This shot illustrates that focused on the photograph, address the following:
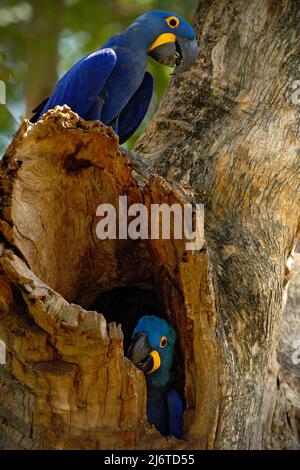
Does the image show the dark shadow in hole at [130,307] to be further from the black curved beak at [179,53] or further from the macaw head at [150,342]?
the black curved beak at [179,53]

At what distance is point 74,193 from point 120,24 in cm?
414

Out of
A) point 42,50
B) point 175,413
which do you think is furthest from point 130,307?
point 42,50

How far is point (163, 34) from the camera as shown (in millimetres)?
3545

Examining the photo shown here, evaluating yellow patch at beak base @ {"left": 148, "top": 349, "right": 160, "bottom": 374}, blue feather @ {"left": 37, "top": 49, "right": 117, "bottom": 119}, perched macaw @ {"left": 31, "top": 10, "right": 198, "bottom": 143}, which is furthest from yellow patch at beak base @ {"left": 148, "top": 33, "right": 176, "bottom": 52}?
yellow patch at beak base @ {"left": 148, "top": 349, "right": 160, "bottom": 374}

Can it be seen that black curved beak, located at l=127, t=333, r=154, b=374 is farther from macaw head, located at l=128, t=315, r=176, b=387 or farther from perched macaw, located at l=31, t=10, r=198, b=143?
perched macaw, located at l=31, t=10, r=198, b=143

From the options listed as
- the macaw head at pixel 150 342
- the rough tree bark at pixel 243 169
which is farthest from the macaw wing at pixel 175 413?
the rough tree bark at pixel 243 169

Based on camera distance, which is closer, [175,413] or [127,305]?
[175,413]

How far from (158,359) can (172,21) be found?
1767 millimetres

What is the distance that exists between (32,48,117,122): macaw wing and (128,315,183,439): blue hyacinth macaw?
110cm

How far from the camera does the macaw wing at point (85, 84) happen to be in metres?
3.22

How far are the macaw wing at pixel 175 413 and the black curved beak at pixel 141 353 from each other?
0.55 feet

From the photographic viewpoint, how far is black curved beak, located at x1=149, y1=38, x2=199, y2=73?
10.7 ft

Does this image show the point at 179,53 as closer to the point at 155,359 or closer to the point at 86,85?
the point at 86,85

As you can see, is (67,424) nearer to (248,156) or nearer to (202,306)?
(202,306)
